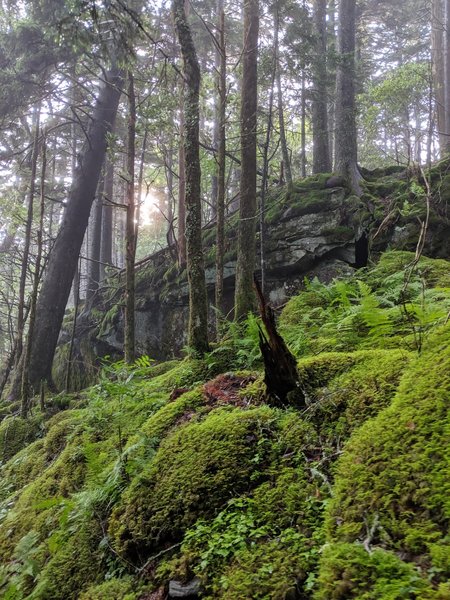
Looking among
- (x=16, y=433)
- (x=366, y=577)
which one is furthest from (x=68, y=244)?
(x=366, y=577)

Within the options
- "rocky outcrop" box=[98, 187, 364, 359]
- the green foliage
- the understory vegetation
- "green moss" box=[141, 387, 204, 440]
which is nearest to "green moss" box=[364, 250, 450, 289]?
the green foliage

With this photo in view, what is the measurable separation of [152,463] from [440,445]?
208 cm

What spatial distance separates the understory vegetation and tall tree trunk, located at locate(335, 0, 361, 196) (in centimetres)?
786

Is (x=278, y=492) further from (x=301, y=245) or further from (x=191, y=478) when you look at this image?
(x=301, y=245)

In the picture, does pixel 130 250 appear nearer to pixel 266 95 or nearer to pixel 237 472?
pixel 237 472

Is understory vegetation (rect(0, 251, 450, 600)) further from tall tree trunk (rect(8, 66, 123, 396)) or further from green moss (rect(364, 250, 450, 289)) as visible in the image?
tall tree trunk (rect(8, 66, 123, 396))

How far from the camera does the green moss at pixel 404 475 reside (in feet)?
5.97

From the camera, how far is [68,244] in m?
12.1

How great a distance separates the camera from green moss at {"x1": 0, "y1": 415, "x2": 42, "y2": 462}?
310 inches

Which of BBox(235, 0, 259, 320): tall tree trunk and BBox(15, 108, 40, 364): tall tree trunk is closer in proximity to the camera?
BBox(235, 0, 259, 320): tall tree trunk

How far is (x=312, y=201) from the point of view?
1062cm

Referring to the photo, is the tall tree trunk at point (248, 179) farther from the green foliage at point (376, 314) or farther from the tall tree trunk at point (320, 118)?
the tall tree trunk at point (320, 118)

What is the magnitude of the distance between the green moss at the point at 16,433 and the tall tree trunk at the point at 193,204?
4562 millimetres

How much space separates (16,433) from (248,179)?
22.6 ft
